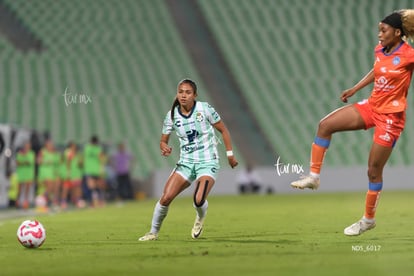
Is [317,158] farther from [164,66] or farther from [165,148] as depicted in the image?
[164,66]

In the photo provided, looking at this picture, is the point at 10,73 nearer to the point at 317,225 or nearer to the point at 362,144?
the point at 362,144

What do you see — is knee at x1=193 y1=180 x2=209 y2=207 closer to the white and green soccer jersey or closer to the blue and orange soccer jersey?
the white and green soccer jersey

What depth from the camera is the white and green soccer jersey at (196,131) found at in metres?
10.2

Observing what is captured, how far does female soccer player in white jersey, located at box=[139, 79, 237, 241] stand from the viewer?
33.6 ft

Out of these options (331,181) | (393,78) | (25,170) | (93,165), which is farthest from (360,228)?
(331,181)

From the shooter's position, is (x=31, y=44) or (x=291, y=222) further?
(x=31, y=44)

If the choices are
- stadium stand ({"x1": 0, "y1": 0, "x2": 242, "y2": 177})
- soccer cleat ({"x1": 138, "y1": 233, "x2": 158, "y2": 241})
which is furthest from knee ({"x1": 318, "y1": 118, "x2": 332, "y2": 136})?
stadium stand ({"x1": 0, "y1": 0, "x2": 242, "y2": 177})

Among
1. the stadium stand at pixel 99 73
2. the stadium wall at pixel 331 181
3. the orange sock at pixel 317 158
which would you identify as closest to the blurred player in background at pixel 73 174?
the stadium wall at pixel 331 181

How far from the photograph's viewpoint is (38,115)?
30156 millimetres

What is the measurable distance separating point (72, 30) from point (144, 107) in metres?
5.26

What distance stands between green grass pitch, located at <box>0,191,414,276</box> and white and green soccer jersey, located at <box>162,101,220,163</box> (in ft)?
3.28

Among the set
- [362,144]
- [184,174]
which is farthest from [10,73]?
[184,174]

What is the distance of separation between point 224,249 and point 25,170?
14.4 metres

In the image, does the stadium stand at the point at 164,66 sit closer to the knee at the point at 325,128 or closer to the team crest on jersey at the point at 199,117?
the team crest on jersey at the point at 199,117
